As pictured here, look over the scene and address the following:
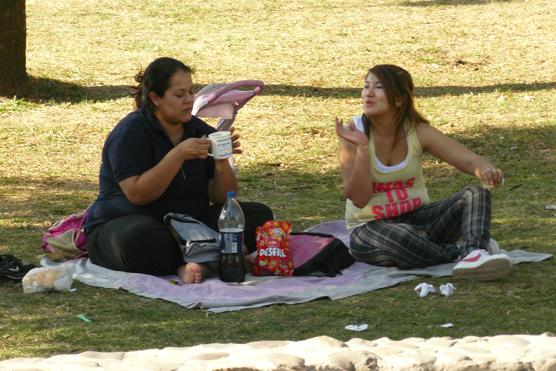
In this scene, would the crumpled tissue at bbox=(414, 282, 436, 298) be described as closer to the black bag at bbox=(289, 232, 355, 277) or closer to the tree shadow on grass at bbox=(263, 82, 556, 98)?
the black bag at bbox=(289, 232, 355, 277)

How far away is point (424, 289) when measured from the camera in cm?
557

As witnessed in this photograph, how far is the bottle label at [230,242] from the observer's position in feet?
19.2

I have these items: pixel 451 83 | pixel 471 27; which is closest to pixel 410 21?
pixel 471 27

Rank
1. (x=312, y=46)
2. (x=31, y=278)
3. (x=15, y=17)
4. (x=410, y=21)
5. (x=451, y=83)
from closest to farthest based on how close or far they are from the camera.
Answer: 1. (x=31, y=278)
2. (x=15, y=17)
3. (x=451, y=83)
4. (x=312, y=46)
5. (x=410, y=21)

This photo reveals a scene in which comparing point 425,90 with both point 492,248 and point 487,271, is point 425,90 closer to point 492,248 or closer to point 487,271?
point 492,248

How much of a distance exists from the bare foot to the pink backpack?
2.33 ft

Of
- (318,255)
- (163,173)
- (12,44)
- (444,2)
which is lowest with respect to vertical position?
(318,255)

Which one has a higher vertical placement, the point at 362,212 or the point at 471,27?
the point at 471,27

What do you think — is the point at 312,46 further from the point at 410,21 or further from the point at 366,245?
the point at 366,245

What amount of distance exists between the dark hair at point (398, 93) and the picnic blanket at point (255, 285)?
2.38 ft

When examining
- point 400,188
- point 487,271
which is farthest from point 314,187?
point 487,271

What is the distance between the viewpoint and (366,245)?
20.1ft

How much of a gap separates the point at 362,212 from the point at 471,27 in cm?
830

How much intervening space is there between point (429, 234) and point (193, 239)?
125 cm
